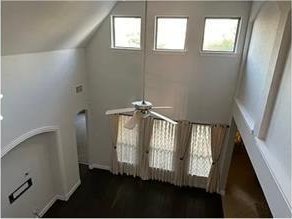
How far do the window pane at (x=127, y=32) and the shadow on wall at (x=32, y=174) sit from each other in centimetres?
302

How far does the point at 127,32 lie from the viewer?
6.11 m

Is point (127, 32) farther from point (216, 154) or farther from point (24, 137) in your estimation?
point (216, 154)

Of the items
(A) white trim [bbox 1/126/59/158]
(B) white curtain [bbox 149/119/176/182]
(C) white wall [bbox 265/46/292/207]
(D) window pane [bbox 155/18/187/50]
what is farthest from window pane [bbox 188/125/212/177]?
(A) white trim [bbox 1/126/59/158]

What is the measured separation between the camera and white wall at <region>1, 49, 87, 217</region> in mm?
4086

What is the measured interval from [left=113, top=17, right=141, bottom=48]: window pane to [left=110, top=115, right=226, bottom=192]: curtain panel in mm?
2132

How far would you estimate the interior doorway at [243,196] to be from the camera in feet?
20.5

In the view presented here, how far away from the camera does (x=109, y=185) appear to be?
22.9ft

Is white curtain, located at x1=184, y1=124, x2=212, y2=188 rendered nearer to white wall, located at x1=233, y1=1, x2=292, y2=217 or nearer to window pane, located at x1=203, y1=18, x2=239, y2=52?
white wall, located at x1=233, y1=1, x2=292, y2=217

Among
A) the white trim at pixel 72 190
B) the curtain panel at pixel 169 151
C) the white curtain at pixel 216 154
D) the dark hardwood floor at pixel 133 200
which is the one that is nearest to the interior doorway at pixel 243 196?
the dark hardwood floor at pixel 133 200

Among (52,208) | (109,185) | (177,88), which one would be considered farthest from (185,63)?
(52,208)

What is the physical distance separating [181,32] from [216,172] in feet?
13.5

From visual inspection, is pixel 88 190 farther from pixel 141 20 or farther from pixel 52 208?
pixel 141 20

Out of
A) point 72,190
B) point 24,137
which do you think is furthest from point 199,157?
point 24,137

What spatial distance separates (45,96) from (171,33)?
3468 mm
